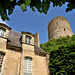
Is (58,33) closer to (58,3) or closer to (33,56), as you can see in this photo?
(33,56)

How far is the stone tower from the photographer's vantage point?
25.4m

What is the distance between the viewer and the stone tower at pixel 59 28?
25406 mm

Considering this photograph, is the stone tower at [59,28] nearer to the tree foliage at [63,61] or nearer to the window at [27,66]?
→ the tree foliage at [63,61]

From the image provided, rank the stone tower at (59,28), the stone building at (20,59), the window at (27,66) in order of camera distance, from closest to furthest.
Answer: the stone building at (20,59)
the window at (27,66)
the stone tower at (59,28)

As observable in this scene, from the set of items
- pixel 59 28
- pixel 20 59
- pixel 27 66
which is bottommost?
pixel 27 66

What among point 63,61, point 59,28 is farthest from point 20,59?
point 59,28

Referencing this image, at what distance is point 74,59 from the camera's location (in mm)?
7715

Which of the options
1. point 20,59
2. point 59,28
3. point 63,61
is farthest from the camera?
point 59,28

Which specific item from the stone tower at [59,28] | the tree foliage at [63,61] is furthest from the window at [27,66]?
the stone tower at [59,28]

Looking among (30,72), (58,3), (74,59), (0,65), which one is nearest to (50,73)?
(30,72)

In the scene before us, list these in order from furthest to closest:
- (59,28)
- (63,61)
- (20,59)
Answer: (59,28), (20,59), (63,61)

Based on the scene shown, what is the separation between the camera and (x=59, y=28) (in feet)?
87.8

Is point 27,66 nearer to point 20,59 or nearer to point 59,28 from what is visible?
point 20,59

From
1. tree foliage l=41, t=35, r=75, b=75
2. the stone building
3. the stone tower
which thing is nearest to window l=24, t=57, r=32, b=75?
the stone building
